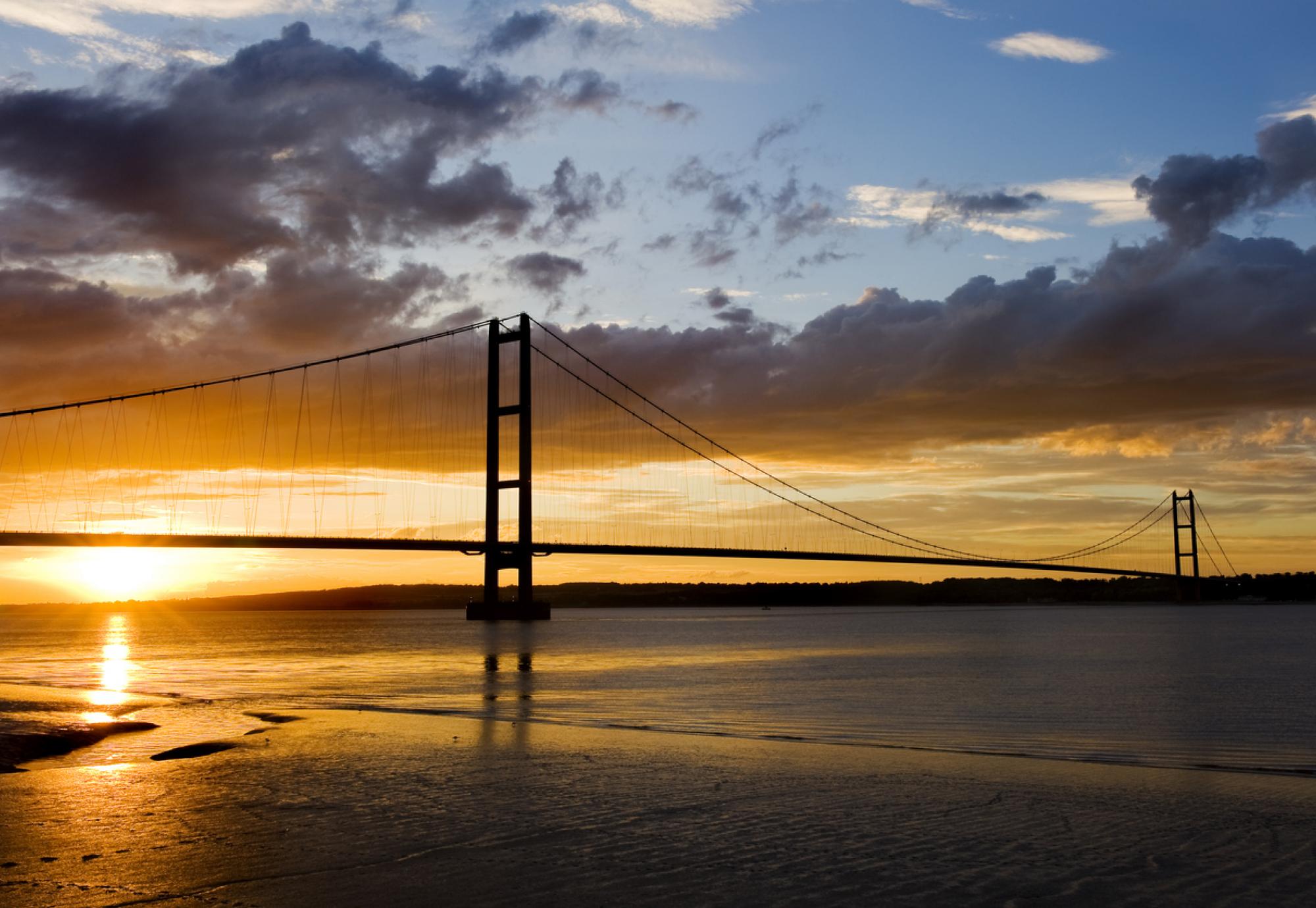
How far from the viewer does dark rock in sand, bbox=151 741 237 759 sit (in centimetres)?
1316

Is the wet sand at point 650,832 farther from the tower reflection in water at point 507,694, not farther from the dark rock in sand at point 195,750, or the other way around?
the tower reflection in water at point 507,694

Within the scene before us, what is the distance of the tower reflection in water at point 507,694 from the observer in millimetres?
15742

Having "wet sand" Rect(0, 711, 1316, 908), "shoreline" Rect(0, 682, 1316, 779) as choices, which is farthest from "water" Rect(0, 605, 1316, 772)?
"wet sand" Rect(0, 711, 1316, 908)

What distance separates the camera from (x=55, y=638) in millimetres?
91625

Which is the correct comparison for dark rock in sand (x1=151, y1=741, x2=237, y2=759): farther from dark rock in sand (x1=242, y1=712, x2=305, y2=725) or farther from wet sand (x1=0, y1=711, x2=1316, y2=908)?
dark rock in sand (x1=242, y1=712, x2=305, y2=725)

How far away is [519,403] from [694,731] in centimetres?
6361

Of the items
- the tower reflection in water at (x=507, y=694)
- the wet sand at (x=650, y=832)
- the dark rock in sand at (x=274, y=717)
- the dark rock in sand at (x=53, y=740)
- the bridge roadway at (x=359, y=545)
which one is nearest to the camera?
the wet sand at (x=650, y=832)

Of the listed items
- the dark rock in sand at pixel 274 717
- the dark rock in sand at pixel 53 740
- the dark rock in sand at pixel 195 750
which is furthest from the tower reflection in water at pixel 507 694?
the dark rock in sand at pixel 53 740

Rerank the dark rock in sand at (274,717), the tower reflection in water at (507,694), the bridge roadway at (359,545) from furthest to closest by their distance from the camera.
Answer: the bridge roadway at (359,545) → the dark rock in sand at (274,717) → the tower reflection in water at (507,694)

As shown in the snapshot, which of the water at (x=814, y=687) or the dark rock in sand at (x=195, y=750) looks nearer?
the dark rock in sand at (x=195, y=750)

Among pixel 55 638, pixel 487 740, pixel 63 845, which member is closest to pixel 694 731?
pixel 487 740

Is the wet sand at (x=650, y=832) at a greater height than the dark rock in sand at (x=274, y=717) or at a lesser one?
greater

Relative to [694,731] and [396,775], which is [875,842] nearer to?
[396,775]

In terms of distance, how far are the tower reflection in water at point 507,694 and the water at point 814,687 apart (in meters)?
0.16
